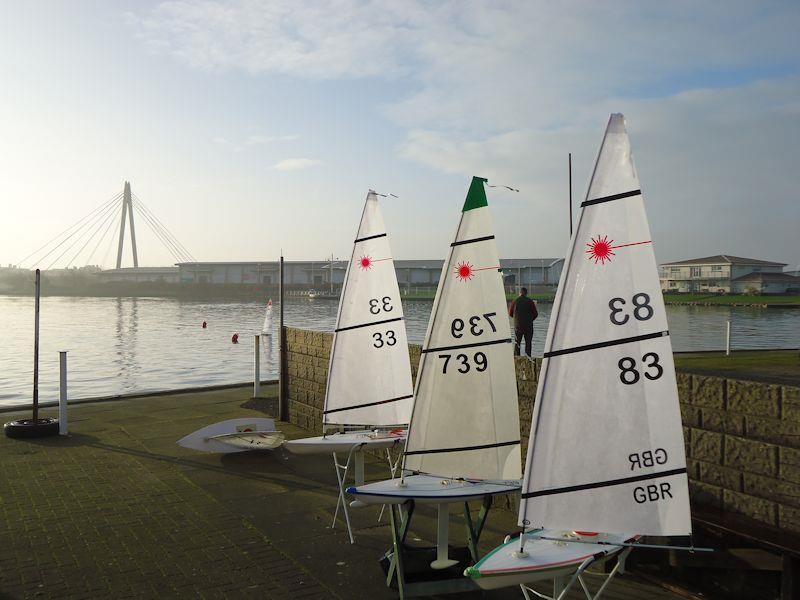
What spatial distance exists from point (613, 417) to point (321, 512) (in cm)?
446

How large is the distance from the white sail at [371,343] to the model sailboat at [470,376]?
2171 millimetres

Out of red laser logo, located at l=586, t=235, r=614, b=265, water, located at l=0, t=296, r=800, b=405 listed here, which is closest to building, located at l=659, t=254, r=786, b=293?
water, located at l=0, t=296, r=800, b=405

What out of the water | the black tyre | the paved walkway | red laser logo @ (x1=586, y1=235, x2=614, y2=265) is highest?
red laser logo @ (x1=586, y1=235, x2=614, y2=265)

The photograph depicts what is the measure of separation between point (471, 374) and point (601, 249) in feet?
5.82

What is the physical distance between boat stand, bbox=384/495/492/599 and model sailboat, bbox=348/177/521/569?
1.30ft

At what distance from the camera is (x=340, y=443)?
7191 mm

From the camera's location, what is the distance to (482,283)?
588cm

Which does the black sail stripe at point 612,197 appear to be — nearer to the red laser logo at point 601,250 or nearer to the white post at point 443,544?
the red laser logo at point 601,250

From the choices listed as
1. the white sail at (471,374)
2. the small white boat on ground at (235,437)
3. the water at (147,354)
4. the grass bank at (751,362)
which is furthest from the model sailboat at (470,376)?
the water at (147,354)

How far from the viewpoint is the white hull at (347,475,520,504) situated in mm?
5281

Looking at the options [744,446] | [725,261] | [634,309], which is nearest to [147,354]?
[744,446]

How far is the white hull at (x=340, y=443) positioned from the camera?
713 centimetres

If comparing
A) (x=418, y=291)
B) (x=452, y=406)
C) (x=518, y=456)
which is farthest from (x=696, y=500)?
(x=418, y=291)

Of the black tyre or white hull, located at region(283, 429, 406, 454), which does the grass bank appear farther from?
the black tyre
